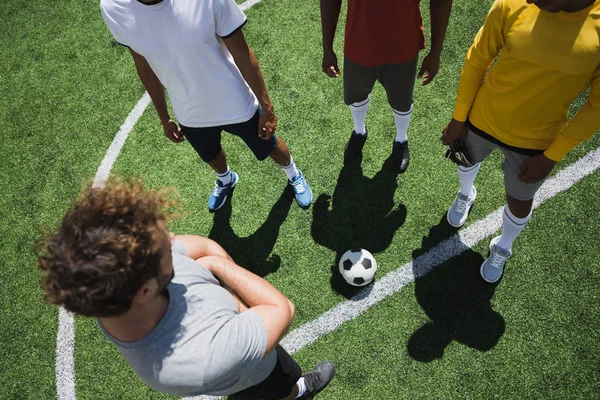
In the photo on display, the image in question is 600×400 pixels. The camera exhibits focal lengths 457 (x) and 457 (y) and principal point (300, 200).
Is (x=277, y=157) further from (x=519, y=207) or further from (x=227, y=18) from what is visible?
(x=519, y=207)

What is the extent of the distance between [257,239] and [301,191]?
61cm

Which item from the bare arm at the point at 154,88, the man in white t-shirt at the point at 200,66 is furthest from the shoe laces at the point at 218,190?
the bare arm at the point at 154,88

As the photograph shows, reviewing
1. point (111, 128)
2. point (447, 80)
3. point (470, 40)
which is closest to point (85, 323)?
point (111, 128)

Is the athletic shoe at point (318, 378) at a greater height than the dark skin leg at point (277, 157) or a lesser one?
lesser

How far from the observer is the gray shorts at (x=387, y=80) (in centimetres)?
350

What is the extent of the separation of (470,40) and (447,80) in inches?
24.4

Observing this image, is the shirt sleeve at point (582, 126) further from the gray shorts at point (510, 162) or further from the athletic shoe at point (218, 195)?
the athletic shoe at point (218, 195)

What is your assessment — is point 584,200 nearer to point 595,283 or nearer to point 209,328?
point 595,283

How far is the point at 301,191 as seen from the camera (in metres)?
4.26

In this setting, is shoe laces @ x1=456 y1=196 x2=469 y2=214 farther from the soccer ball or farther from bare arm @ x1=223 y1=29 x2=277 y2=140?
bare arm @ x1=223 y1=29 x2=277 y2=140

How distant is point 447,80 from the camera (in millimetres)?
4797

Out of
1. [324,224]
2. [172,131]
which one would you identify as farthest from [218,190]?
[324,224]

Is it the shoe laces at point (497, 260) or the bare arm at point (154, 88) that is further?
the shoe laces at point (497, 260)

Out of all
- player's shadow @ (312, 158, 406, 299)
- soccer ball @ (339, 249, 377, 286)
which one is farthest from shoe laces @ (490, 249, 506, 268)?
soccer ball @ (339, 249, 377, 286)
